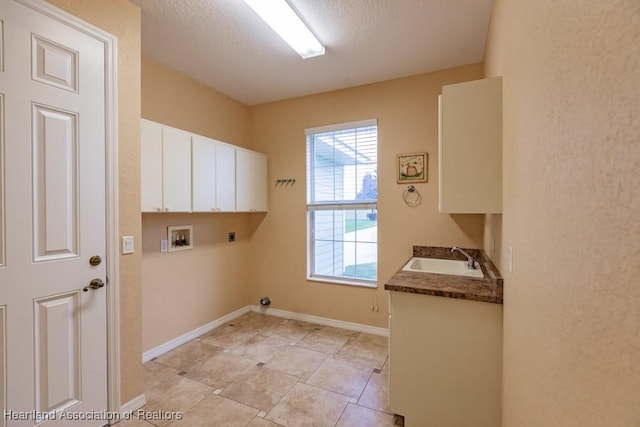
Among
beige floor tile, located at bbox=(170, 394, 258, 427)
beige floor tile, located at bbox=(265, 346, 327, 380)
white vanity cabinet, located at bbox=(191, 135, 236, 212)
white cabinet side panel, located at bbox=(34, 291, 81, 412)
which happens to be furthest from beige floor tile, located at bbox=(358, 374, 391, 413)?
white vanity cabinet, located at bbox=(191, 135, 236, 212)

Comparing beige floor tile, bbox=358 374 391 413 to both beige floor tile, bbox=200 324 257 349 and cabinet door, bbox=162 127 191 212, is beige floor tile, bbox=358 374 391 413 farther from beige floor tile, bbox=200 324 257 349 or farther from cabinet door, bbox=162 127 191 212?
cabinet door, bbox=162 127 191 212

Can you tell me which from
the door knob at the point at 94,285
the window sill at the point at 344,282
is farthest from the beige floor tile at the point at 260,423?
the window sill at the point at 344,282

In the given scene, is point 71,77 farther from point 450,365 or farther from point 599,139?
point 450,365

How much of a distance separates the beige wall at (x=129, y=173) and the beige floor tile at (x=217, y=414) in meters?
0.41

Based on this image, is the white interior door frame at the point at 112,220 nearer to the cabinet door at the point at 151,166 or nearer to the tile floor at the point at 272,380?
the tile floor at the point at 272,380

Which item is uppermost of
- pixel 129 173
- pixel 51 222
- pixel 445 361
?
pixel 129 173

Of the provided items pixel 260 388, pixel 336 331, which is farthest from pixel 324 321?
pixel 260 388

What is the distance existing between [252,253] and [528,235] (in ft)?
10.8

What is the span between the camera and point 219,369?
2.42 m

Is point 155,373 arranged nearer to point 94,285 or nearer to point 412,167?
point 94,285

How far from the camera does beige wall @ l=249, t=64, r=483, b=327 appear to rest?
2846 mm

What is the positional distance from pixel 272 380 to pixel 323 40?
110 inches

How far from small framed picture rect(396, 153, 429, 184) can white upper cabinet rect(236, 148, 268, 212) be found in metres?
1.66

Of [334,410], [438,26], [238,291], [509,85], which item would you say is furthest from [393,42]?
[238,291]
